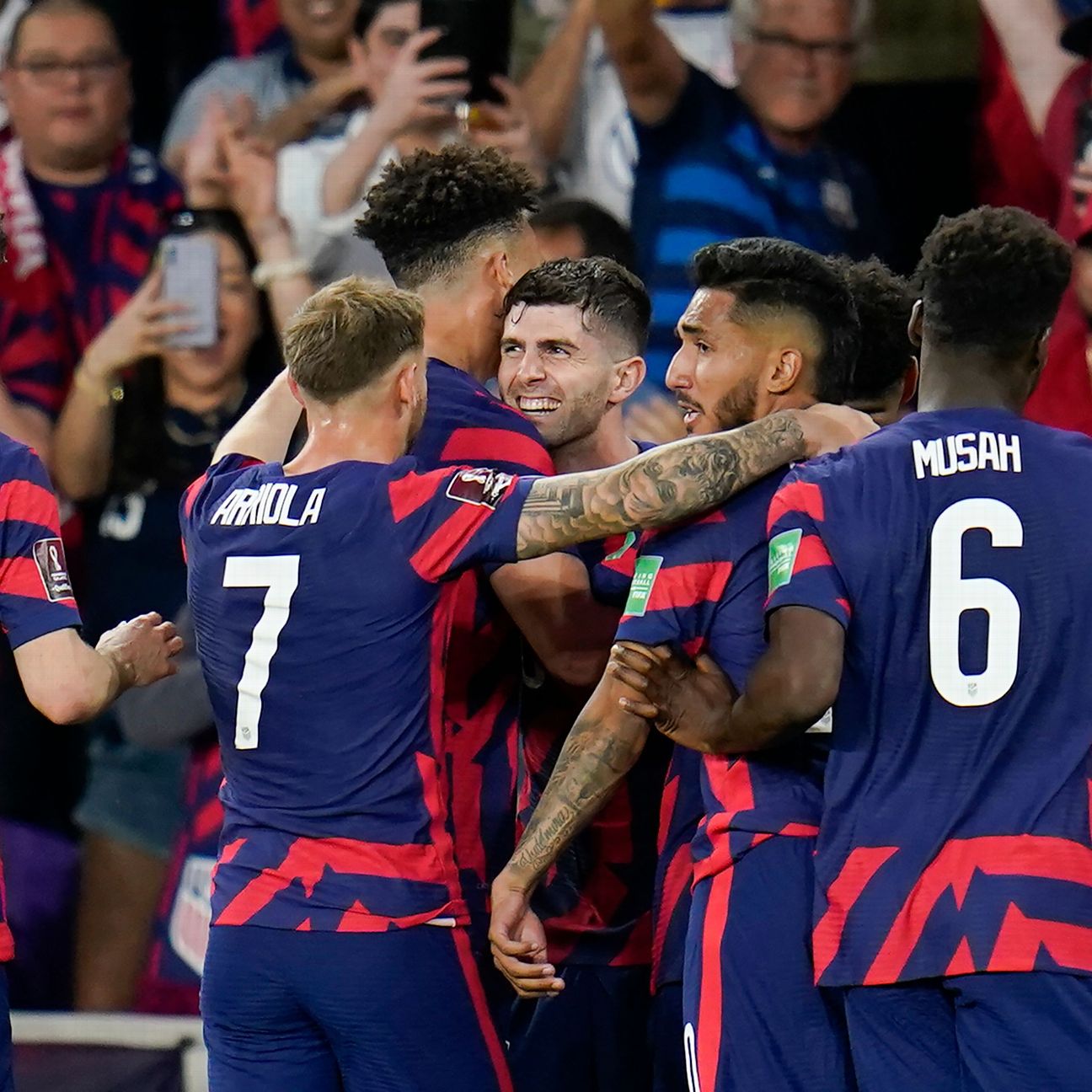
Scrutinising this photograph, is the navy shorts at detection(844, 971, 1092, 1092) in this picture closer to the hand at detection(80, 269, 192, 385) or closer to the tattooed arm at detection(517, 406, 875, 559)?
the tattooed arm at detection(517, 406, 875, 559)

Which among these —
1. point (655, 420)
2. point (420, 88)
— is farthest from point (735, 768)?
point (420, 88)

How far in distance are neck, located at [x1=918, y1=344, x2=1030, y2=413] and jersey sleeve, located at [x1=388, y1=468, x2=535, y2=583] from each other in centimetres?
75

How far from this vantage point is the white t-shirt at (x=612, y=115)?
5.77m

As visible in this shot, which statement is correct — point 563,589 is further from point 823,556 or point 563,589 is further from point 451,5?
point 451,5

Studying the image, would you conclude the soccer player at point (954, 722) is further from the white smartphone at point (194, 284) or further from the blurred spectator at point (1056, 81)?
the white smartphone at point (194, 284)

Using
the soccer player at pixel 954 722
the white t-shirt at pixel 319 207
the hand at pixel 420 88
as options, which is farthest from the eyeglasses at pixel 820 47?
the soccer player at pixel 954 722

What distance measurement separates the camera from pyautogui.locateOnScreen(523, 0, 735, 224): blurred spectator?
18.9ft

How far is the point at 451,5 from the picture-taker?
597cm

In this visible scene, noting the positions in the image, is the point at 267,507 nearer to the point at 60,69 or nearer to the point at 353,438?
the point at 353,438

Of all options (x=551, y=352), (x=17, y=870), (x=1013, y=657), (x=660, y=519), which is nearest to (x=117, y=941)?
(x=17, y=870)

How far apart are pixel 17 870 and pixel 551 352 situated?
142 inches

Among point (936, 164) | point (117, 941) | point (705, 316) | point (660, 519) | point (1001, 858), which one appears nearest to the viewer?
point (1001, 858)

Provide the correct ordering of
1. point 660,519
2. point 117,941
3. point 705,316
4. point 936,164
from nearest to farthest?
point 660,519 → point 705,316 → point 936,164 → point 117,941

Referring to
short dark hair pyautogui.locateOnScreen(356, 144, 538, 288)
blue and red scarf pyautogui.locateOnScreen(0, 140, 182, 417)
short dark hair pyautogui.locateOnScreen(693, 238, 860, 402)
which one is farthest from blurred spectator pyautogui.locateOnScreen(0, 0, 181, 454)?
short dark hair pyautogui.locateOnScreen(693, 238, 860, 402)
